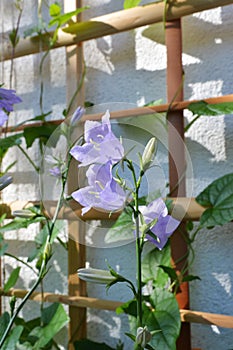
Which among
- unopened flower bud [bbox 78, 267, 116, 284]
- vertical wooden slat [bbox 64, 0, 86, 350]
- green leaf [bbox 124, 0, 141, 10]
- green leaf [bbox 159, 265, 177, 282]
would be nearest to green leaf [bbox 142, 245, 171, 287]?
green leaf [bbox 159, 265, 177, 282]

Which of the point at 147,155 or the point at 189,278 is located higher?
the point at 147,155

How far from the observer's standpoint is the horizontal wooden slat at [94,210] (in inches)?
20.9

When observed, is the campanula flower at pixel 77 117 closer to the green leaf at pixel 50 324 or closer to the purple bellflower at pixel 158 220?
the purple bellflower at pixel 158 220

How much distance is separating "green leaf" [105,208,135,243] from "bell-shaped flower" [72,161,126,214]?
4 cm

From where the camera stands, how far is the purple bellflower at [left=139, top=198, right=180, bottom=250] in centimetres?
46

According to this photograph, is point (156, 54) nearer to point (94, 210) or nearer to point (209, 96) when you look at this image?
point (209, 96)

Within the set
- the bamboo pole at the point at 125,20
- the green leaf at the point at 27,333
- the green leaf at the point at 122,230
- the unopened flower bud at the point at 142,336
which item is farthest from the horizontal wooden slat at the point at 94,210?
the bamboo pole at the point at 125,20

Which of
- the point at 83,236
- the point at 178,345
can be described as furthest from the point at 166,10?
the point at 178,345

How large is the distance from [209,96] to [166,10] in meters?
0.18

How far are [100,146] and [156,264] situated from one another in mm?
429

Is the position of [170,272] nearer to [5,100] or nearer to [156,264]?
[156,264]

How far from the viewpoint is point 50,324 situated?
911mm

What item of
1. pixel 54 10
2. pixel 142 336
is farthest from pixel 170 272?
pixel 54 10

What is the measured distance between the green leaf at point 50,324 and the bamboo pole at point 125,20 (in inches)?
21.3
